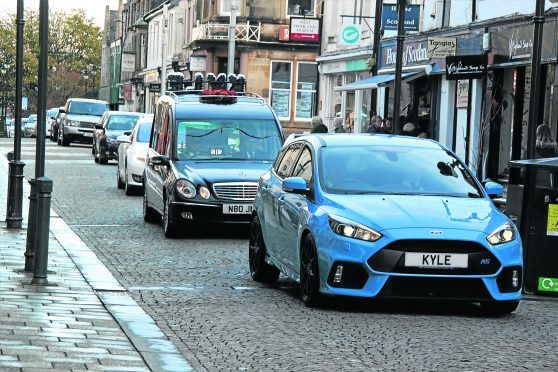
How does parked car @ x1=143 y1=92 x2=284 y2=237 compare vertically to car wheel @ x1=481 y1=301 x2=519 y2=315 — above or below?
above

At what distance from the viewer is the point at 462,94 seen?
32531 millimetres

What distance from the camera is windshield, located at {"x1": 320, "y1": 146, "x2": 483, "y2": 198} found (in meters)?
11.8

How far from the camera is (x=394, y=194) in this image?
11633mm

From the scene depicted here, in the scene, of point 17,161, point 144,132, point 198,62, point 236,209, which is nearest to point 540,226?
point 236,209

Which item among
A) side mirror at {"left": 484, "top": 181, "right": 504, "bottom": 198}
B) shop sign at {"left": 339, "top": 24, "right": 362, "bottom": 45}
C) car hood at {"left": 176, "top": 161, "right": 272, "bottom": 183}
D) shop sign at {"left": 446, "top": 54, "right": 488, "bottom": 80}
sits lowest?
car hood at {"left": 176, "top": 161, "right": 272, "bottom": 183}

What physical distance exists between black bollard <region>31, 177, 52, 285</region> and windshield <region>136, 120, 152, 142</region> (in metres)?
15.9

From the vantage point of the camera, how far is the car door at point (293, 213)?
11.7 m

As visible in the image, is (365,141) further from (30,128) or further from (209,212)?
(30,128)

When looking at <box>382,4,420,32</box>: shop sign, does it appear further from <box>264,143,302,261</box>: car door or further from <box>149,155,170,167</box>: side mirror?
<box>264,143,302,261</box>: car door

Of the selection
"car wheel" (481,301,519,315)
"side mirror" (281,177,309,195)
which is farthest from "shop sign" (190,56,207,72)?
"car wheel" (481,301,519,315)

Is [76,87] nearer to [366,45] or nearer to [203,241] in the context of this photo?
[366,45]

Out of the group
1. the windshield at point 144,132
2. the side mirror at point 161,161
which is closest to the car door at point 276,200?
the side mirror at point 161,161

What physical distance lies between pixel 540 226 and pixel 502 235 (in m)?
1.94

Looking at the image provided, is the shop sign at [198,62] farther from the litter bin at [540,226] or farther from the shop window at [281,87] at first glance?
the litter bin at [540,226]
